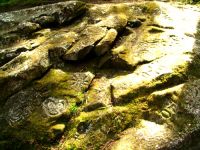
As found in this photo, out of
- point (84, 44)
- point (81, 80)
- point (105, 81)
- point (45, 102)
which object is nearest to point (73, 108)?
point (45, 102)

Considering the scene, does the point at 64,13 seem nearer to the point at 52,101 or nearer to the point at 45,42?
the point at 45,42

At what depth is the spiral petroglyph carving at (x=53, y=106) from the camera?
34.4ft

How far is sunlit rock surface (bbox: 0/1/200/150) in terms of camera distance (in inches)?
379

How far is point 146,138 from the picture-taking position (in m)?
9.23

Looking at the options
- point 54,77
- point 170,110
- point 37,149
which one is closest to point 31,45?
point 54,77

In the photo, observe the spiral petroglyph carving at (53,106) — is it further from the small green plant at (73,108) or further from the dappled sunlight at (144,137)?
the dappled sunlight at (144,137)

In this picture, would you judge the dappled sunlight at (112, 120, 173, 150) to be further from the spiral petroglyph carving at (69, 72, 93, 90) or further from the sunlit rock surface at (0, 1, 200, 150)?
the spiral petroglyph carving at (69, 72, 93, 90)

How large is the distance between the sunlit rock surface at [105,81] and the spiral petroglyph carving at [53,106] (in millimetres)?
30

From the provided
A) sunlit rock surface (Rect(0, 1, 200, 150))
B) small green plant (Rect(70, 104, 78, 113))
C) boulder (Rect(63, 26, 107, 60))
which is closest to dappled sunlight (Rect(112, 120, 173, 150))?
sunlit rock surface (Rect(0, 1, 200, 150))

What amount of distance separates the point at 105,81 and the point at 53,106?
6.02ft

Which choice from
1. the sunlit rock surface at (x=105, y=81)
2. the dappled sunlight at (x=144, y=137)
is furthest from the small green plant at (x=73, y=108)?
the dappled sunlight at (x=144, y=137)

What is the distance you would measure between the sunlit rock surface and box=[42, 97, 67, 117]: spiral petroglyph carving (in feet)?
0.10

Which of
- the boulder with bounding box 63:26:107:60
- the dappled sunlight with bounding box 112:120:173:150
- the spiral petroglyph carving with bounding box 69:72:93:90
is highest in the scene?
the boulder with bounding box 63:26:107:60

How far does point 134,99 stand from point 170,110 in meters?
1.10
